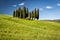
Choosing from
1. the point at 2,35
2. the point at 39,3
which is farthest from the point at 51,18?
the point at 2,35

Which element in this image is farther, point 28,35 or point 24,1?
point 24,1

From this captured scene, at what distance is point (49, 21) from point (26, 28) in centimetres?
175

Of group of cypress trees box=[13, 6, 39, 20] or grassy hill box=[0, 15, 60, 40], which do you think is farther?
group of cypress trees box=[13, 6, 39, 20]

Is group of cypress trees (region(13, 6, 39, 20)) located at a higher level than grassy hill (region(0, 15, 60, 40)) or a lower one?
higher

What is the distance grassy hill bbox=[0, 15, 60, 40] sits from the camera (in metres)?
7.39

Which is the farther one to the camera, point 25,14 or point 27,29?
point 25,14

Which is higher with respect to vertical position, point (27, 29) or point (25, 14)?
point (25, 14)

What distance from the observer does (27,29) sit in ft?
26.6

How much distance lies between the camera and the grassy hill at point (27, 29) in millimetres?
7391

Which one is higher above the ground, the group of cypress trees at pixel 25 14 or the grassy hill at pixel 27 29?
the group of cypress trees at pixel 25 14

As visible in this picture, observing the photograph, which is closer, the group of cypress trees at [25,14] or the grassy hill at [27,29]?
the grassy hill at [27,29]

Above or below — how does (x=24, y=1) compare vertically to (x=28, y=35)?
above

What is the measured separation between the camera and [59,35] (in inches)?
308

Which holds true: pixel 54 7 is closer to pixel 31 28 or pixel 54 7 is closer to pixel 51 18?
pixel 51 18
